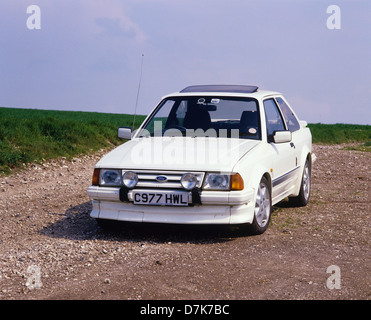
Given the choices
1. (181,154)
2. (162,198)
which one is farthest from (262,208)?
(162,198)

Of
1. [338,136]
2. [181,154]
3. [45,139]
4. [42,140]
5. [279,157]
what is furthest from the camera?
[338,136]

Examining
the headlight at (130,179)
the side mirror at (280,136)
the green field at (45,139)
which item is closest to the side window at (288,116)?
the side mirror at (280,136)

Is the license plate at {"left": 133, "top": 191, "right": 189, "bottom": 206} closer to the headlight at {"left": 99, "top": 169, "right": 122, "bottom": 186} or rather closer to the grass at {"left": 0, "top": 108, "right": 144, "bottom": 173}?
the headlight at {"left": 99, "top": 169, "right": 122, "bottom": 186}

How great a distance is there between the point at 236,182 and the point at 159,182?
86 cm

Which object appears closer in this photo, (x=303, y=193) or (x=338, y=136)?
(x=303, y=193)

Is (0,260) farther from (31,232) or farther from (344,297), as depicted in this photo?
(344,297)

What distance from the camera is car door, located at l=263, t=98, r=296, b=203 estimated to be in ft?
25.2

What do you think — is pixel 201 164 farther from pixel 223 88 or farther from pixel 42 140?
pixel 42 140

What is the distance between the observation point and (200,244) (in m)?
6.69

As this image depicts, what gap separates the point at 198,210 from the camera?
21.6 ft

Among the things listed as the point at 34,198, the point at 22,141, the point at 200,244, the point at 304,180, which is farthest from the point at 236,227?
the point at 22,141

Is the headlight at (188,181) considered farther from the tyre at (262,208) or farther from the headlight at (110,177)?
the tyre at (262,208)

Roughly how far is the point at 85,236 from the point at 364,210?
458cm

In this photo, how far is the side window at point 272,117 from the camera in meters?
7.91
